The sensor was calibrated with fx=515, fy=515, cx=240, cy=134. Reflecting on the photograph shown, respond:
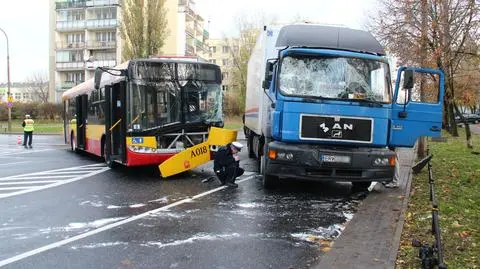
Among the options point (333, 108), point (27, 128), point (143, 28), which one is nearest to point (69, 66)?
point (143, 28)

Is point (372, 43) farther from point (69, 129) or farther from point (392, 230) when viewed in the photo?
point (69, 129)

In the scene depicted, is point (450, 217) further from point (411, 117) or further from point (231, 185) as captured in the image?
point (231, 185)

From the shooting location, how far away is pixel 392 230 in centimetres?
751

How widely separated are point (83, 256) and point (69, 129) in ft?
58.9

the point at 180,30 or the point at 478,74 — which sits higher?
the point at 180,30

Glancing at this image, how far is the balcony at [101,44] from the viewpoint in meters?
77.7

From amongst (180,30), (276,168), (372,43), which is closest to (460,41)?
(372,43)

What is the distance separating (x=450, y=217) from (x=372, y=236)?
6.12 feet

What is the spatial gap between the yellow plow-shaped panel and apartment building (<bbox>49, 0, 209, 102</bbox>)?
65.2m

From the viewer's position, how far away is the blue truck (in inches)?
397

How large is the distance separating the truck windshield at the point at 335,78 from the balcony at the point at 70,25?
74.4 meters

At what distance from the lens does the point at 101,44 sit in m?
78.0

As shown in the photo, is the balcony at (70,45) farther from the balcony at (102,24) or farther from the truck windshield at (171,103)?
the truck windshield at (171,103)

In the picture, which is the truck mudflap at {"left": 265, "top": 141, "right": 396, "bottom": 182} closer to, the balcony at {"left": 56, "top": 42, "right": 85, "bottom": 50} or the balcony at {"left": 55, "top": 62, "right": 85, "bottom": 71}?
the balcony at {"left": 55, "top": 62, "right": 85, "bottom": 71}
